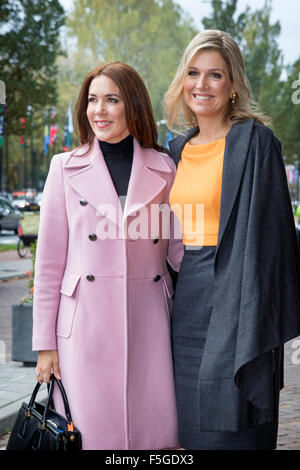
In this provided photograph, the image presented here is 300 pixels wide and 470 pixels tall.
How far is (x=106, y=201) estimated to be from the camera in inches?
115

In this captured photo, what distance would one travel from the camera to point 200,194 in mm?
2883

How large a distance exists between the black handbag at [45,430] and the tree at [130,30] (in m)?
55.7

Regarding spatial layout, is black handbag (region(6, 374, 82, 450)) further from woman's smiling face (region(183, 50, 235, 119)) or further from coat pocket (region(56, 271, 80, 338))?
woman's smiling face (region(183, 50, 235, 119))

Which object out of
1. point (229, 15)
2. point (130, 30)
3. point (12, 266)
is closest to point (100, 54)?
point (130, 30)

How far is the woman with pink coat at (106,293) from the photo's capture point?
2.88m

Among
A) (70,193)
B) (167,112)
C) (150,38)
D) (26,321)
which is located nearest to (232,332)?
(70,193)

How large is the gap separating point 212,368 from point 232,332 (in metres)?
0.15

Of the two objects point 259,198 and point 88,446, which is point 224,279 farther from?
point 88,446

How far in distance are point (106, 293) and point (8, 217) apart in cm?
2728

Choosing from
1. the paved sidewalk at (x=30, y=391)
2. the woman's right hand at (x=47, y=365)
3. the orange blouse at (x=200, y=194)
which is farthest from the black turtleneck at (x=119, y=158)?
the paved sidewalk at (x=30, y=391)

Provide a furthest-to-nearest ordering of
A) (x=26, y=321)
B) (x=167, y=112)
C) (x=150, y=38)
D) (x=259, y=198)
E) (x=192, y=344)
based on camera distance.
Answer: (x=150, y=38) → (x=26, y=321) → (x=167, y=112) → (x=192, y=344) → (x=259, y=198)

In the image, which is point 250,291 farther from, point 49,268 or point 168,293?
point 49,268

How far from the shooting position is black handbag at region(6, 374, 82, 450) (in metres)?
2.68

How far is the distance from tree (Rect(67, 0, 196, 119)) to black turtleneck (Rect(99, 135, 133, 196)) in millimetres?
55215
